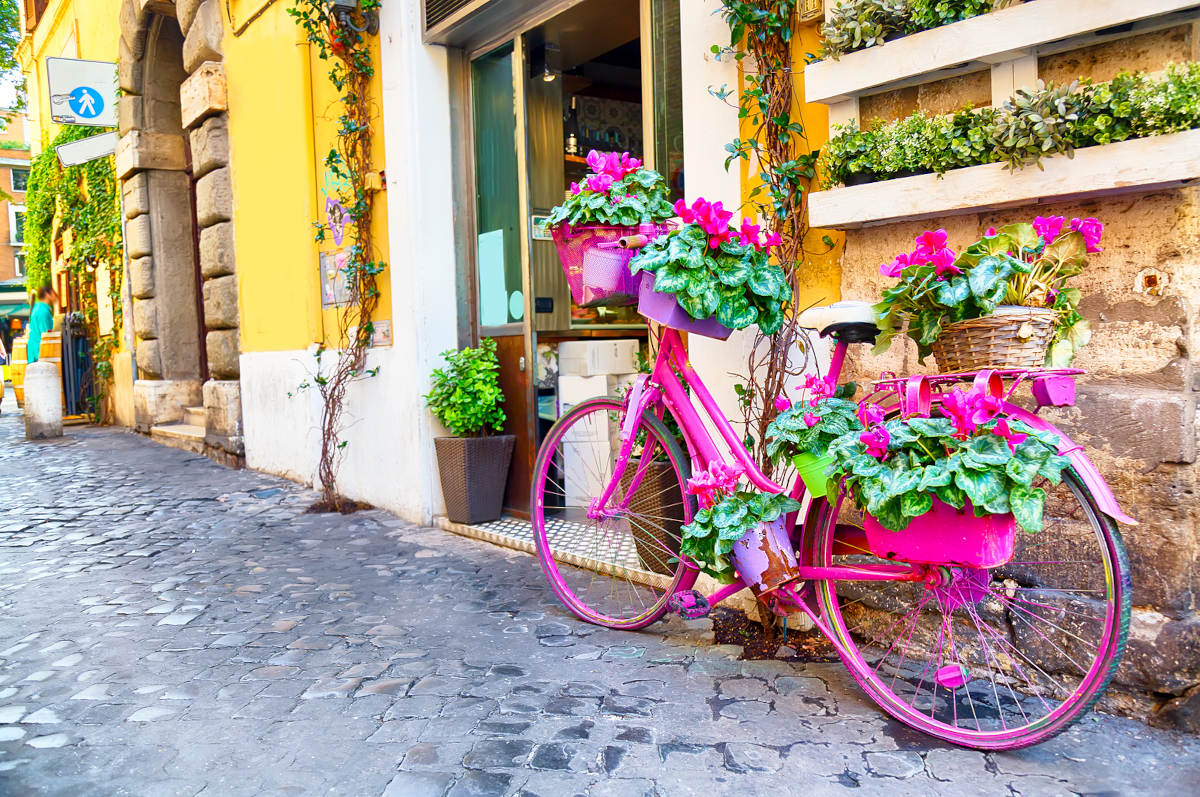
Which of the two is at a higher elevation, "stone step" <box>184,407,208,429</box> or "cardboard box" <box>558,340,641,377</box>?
"cardboard box" <box>558,340,641,377</box>

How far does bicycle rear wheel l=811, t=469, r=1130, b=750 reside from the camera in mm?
2514

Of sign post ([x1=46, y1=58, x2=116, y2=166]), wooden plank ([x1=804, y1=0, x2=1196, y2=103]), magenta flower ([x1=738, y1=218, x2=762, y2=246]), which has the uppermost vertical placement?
sign post ([x1=46, y1=58, x2=116, y2=166])

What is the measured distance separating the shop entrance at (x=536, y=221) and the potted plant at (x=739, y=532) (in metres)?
2.38

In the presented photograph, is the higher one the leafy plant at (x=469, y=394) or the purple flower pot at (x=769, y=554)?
the leafy plant at (x=469, y=394)

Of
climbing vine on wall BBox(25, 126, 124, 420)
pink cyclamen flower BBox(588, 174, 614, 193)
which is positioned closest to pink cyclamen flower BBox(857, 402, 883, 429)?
pink cyclamen flower BBox(588, 174, 614, 193)

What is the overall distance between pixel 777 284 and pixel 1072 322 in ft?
2.82

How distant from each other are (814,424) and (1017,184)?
883mm

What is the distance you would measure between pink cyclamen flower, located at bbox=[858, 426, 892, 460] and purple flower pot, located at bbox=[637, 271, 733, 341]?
80 centimetres

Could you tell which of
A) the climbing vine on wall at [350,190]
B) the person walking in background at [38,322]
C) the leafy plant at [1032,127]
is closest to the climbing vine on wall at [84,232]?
the person walking in background at [38,322]

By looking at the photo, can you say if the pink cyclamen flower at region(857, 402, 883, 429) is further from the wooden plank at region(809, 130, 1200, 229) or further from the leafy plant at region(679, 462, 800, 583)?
the wooden plank at region(809, 130, 1200, 229)

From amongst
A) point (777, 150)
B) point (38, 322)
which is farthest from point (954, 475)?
point (38, 322)

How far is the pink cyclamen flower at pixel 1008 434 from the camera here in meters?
2.14

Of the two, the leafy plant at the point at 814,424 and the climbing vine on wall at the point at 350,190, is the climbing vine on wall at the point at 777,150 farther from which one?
the climbing vine on wall at the point at 350,190

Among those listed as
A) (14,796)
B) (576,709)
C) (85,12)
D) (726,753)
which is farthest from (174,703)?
(85,12)
